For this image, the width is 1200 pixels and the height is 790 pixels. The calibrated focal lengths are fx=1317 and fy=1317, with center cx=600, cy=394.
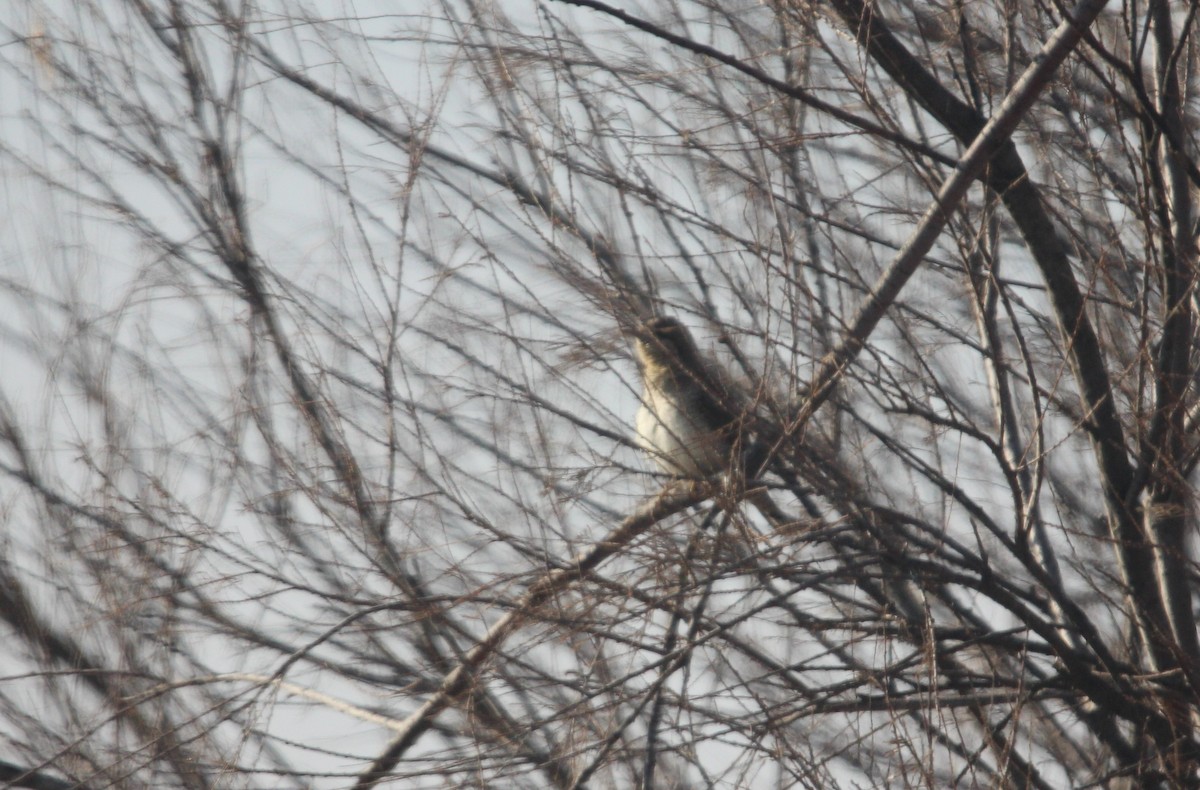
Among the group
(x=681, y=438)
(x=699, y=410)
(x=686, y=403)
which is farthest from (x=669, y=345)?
(x=681, y=438)

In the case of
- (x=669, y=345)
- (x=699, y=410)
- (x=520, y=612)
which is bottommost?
(x=520, y=612)

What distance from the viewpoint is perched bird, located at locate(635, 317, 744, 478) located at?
3.40m

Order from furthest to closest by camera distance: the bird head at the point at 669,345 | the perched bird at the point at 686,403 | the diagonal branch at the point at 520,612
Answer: the bird head at the point at 669,345
the perched bird at the point at 686,403
the diagonal branch at the point at 520,612

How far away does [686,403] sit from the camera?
4.62 meters

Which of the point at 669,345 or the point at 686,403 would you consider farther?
the point at 686,403

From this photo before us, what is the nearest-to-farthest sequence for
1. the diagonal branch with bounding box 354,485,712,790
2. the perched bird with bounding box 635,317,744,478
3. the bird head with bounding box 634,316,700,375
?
the diagonal branch with bounding box 354,485,712,790, the perched bird with bounding box 635,317,744,478, the bird head with bounding box 634,316,700,375

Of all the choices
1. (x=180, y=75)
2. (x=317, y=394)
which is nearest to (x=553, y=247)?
(x=317, y=394)

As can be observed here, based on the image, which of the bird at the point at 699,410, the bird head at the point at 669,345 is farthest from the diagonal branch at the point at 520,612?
the bird head at the point at 669,345

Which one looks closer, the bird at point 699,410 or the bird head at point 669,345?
the bird at point 699,410

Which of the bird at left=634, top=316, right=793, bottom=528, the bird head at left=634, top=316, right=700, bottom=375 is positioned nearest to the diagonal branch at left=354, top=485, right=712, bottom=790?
the bird at left=634, top=316, right=793, bottom=528

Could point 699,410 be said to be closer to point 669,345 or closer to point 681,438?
point 681,438

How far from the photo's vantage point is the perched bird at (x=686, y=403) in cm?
340

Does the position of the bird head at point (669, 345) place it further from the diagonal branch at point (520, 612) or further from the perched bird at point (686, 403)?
the diagonal branch at point (520, 612)

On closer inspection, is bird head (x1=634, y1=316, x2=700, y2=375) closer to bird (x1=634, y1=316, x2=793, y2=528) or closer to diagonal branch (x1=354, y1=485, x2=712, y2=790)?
bird (x1=634, y1=316, x2=793, y2=528)
